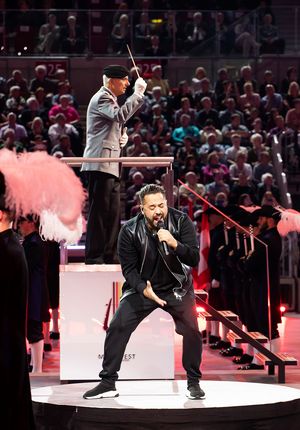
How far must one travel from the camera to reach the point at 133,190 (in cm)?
1728

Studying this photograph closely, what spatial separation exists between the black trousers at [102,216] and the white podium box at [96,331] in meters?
0.16

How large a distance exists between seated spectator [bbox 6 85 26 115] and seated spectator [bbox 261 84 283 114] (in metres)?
4.44

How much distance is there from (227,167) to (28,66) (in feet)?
16.2

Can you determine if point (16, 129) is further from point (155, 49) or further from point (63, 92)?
point (155, 49)

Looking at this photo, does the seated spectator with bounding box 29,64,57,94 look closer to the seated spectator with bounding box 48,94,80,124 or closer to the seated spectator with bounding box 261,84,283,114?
the seated spectator with bounding box 48,94,80,124

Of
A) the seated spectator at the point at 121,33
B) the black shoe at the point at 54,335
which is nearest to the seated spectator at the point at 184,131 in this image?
the seated spectator at the point at 121,33

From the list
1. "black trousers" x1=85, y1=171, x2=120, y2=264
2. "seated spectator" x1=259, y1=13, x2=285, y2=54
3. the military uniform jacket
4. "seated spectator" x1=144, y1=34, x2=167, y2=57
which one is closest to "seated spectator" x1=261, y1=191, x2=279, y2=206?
"seated spectator" x1=144, y1=34, x2=167, y2=57

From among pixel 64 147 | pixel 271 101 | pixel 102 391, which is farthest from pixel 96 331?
pixel 271 101

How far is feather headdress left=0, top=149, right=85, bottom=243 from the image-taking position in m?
7.10

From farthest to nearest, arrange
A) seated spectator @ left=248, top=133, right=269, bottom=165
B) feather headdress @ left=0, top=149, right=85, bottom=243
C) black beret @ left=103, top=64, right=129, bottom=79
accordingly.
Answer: seated spectator @ left=248, top=133, right=269, bottom=165
black beret @ left=103, top=64, right=129, bottom=79
feather headdress @ left=0, top=149, right=85, bottom=243

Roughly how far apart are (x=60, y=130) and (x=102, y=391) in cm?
1075

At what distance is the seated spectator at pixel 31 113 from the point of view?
19.9 meters

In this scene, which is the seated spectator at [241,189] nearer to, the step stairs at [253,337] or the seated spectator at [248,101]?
the seated spectator at [248,101]

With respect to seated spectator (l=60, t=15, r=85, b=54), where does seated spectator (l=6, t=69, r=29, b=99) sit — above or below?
below
